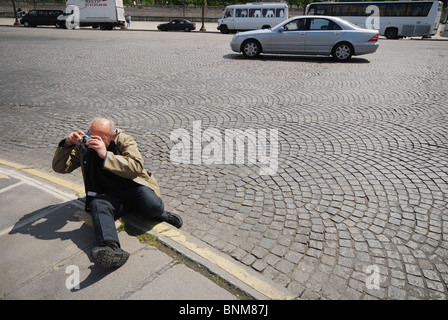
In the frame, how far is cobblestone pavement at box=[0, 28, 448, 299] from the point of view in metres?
2.72

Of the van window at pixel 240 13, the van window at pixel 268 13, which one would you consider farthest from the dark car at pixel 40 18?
the van window at pixel 268 13

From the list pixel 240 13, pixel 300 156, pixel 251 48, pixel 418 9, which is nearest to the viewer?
pixel 300 156

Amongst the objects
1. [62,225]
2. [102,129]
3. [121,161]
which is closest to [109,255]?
[121,161]

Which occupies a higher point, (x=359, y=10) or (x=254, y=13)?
(x=359, y=10)

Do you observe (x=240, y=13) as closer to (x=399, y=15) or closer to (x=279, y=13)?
(x=279, y=13)

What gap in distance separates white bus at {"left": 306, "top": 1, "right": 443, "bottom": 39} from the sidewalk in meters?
27.1

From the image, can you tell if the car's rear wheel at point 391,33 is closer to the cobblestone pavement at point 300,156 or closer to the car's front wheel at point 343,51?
the car's front wheel at point 343,51

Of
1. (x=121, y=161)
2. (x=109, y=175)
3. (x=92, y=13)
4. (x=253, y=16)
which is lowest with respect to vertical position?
(x=109, y=175)

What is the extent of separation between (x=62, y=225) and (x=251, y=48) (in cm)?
1121

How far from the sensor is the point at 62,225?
302 centimetres

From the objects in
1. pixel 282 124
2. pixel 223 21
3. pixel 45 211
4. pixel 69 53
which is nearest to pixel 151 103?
pixel 282 124

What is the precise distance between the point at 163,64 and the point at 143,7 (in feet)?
147

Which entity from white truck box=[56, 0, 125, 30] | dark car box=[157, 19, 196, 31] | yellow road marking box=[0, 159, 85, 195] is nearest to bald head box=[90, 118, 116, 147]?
yellow road marking box=[0, 159, 85, 195]

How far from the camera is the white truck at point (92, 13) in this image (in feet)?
102
